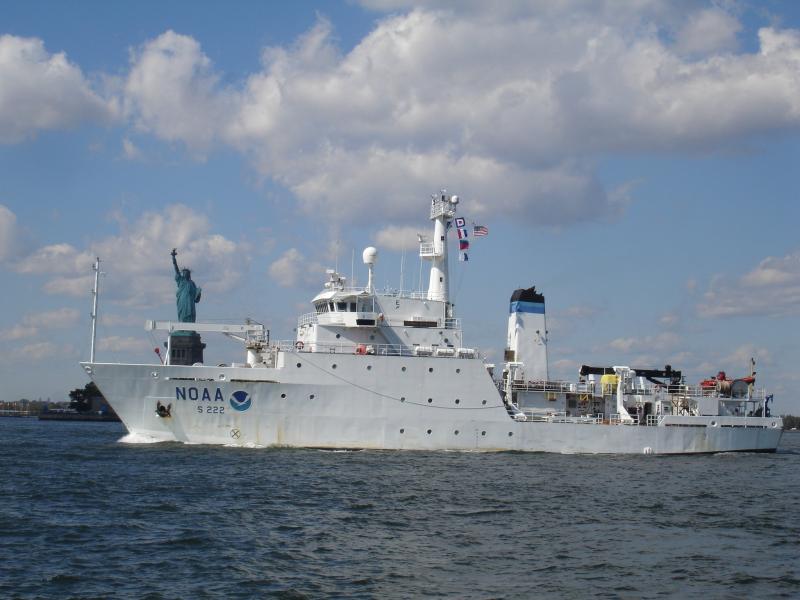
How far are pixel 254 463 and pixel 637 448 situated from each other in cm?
1517

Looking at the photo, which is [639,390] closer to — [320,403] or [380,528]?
[320,403]

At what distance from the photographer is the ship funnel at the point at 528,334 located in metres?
33.4

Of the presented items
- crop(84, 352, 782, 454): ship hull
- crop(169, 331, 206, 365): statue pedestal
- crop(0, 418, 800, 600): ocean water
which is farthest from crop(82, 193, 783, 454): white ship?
crop(169, 331, 206, 365): statue pedestal

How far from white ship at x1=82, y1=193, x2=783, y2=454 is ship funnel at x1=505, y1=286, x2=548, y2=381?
0.04m

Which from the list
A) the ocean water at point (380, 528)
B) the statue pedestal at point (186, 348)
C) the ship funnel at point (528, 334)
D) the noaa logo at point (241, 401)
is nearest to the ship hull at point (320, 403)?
the noaa logo at point (241, 401)

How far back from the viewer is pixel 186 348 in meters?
64.9

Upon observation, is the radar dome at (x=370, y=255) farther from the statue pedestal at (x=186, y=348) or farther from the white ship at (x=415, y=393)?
the statue pedestal at (x=186, y=348)

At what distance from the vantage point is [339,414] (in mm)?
28656

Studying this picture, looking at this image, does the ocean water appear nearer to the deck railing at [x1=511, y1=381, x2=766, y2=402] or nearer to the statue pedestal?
the deck railing at [x1=511, y1=381, x2=766, y2=402]

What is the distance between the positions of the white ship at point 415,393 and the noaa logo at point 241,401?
5 cm

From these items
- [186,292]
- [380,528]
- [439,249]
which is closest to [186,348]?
[186,292]

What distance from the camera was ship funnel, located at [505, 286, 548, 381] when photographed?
3338 cm

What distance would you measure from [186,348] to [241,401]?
38.2 m

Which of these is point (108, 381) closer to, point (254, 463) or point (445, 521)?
point (254, 463)
